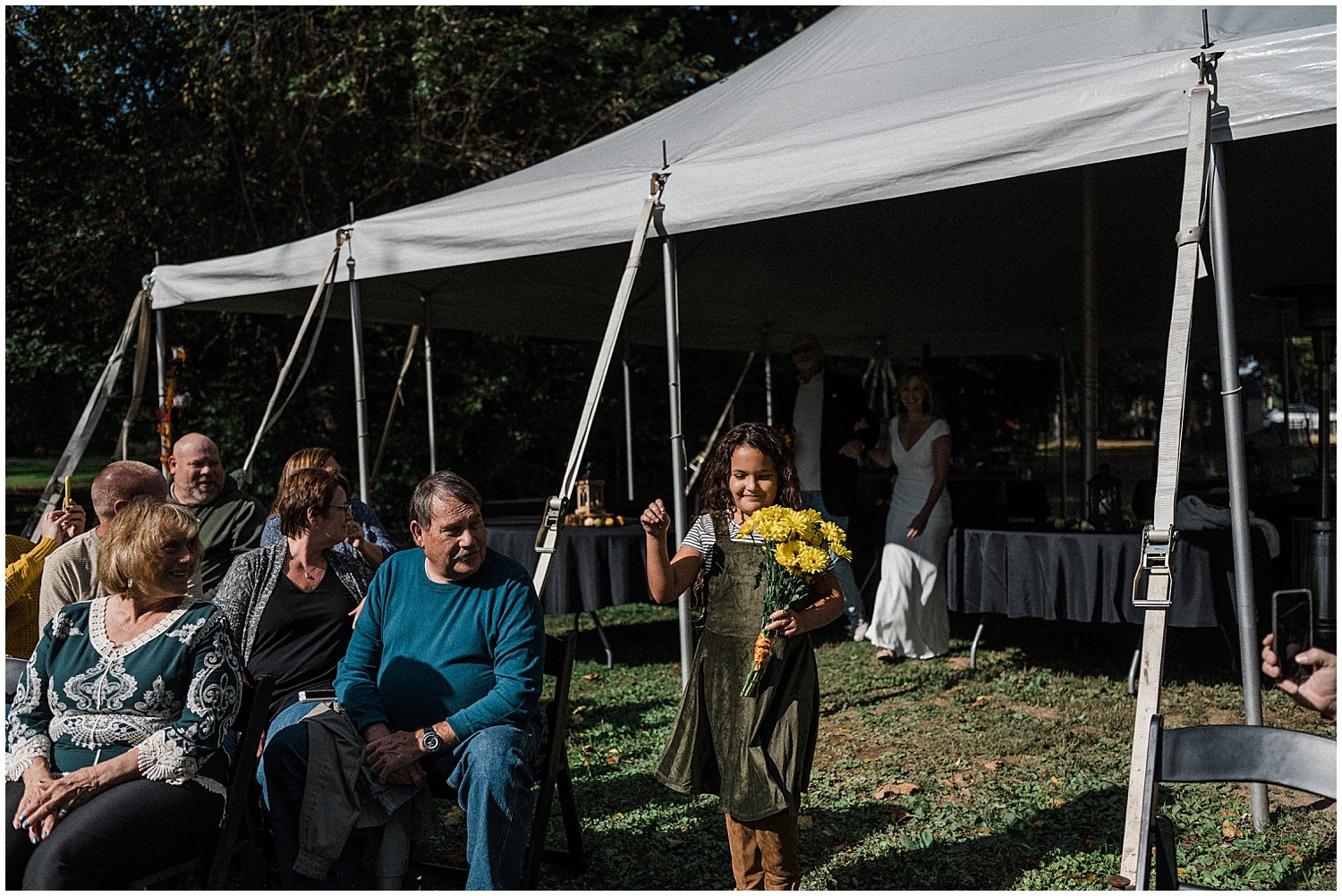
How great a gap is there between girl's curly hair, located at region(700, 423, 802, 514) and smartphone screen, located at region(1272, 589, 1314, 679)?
1419mm

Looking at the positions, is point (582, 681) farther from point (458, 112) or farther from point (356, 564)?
point (458, 112)

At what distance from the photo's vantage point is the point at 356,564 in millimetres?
3754

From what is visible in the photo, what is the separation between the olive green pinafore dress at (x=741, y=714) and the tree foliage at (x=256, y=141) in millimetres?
10563

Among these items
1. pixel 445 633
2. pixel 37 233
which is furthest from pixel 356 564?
pixel 37 233

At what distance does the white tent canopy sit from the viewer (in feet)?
12.9

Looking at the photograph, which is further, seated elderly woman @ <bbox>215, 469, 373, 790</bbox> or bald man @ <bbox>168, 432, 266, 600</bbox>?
bald man @ <bbox>168, 432, 266, 600</bbox>

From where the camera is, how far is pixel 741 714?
3.14m

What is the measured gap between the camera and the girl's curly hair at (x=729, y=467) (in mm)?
3344

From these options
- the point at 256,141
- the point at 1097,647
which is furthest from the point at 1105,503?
the point at 256,141

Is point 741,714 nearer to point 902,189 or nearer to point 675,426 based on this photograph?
point 675,426

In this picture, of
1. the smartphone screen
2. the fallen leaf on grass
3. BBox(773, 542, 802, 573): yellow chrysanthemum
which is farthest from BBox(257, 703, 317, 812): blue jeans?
the smartphone screen

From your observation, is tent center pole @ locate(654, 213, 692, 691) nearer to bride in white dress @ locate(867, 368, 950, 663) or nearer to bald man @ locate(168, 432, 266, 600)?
bald man @ locate(168, 432, 266, 600)

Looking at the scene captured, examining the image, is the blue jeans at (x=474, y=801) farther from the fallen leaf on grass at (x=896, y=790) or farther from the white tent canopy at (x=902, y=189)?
the white tent canopy at (x=902, y=189)

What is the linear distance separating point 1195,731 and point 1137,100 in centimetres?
222
